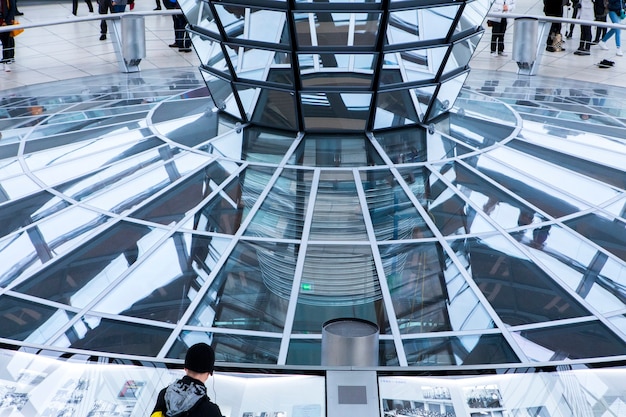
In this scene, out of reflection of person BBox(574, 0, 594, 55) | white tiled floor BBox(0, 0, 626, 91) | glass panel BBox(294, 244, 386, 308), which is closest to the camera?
glass panel BBox(294, 244, 386, 308)

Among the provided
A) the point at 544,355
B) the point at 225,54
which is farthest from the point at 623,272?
the point at 225,54

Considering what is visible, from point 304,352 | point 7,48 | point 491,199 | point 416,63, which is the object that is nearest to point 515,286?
point 491,199

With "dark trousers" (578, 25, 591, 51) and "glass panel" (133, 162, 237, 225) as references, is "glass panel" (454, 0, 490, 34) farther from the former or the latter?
"dark trousers" (578, 25, 591, 51)

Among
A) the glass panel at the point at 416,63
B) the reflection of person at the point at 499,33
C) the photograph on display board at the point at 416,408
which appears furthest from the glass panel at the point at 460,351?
the reflection of person at the point at 499,33

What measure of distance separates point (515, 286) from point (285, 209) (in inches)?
138

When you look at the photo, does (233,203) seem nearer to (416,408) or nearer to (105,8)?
(416,408)

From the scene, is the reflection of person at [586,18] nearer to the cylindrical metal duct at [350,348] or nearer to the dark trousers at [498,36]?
the dark trousers at [498,36]

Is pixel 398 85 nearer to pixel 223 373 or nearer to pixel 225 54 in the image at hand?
pixel 225 54

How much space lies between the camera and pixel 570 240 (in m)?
11.9

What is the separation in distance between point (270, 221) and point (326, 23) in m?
3.26

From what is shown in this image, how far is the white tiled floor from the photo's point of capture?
24.5m

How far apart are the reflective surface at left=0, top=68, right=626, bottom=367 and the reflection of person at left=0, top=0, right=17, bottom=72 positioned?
9400 mm

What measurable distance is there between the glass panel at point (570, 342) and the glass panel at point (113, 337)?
13.8ft

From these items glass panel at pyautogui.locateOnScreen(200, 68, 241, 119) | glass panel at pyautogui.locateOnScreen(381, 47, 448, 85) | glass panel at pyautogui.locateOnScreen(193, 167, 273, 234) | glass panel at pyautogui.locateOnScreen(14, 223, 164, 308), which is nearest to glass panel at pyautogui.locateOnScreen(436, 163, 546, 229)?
glass panel at pyautogui.locateOnScreen(381, 47, 448, 85)
